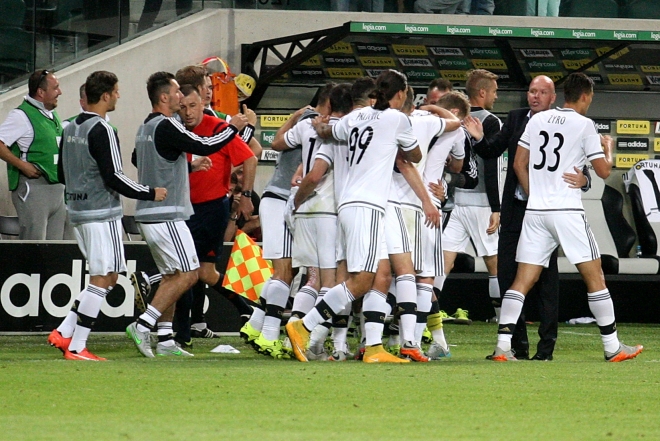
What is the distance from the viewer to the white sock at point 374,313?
323 inches

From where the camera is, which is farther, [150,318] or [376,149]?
[150,318]

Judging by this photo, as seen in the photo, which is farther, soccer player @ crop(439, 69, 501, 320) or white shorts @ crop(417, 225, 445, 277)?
soccer player @ crop(439, 69, 501, 320)

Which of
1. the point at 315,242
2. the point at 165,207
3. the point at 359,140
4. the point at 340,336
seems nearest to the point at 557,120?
the point at 359,140

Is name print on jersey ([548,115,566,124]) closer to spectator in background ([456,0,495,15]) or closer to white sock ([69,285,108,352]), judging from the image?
white sock ([69,285,108,352])

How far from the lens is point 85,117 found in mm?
8672

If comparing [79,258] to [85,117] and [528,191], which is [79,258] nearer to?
[85,117]

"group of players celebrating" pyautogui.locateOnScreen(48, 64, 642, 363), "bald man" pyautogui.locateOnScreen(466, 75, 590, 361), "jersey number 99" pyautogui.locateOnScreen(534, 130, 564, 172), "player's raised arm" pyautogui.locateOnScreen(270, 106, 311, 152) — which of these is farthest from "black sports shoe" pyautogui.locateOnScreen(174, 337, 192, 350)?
"jersey number 99" pyautogui.locateOnScreen(534, 130, 564, 172)

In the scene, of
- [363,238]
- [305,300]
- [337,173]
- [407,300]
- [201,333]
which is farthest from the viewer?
[201,333]

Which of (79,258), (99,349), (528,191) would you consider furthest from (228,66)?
(528,191)

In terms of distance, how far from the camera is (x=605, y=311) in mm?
8672

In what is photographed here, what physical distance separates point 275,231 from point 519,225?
1.86 metres

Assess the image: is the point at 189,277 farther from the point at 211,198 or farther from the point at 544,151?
the point at 544,151

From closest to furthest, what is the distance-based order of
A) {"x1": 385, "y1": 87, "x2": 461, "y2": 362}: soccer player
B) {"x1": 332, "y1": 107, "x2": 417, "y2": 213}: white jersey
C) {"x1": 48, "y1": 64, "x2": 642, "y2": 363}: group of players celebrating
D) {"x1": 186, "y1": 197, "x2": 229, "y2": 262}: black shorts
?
{"x1": 332, "y1": 107, "x2": 417, "y2": 213}: white jersey < {"x1": 48, "y1": 64, "x2": 642, "y2": 363}: group of players celebrating < {"x1": 385, "y1": 87, "x2": 461, "y2": 362}: soccer player < {"x1": 186, "y1": 197, "x2": 229, "y2": 262}: black shorts

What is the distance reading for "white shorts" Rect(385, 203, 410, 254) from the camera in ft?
27.3
